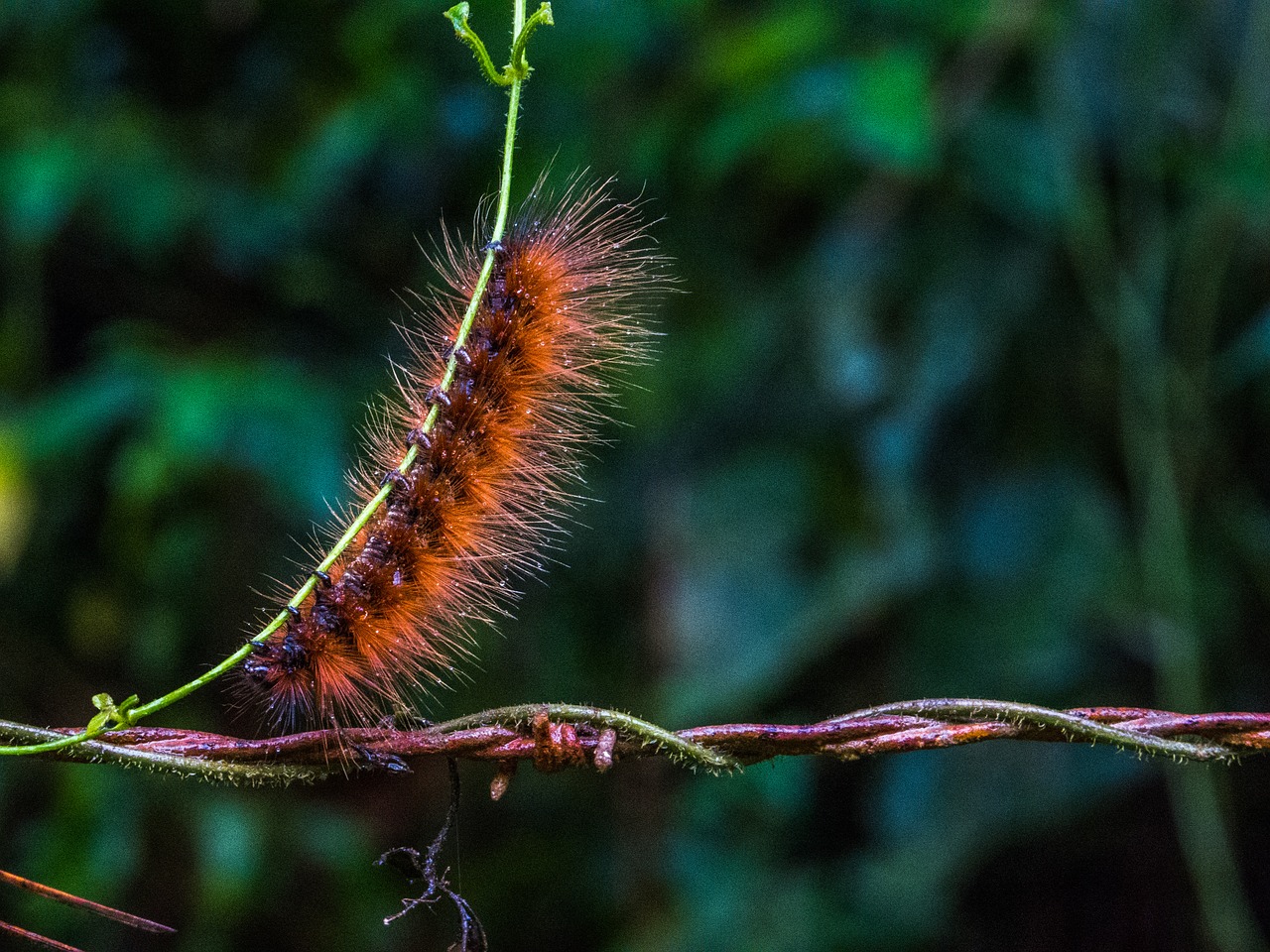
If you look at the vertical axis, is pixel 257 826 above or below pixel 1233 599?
below

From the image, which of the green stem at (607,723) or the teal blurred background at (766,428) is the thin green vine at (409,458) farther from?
the teal blurred background at (766,428)

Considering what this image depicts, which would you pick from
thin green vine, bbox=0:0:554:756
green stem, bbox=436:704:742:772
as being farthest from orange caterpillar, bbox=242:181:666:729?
green stem, bbox=436:704:742:772

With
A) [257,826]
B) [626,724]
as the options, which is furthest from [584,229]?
[257,826]

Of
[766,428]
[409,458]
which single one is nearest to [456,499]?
[409,458]

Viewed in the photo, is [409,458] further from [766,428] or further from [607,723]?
[766,428]

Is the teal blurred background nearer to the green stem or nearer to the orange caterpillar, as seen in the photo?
the orange caterpillar

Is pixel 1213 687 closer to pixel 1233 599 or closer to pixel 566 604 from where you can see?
pixel 1233 599
